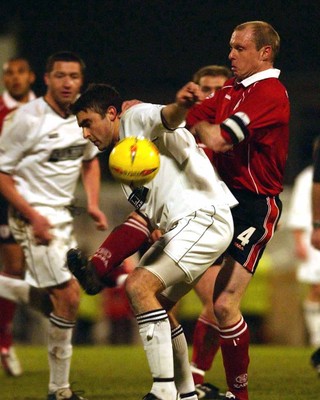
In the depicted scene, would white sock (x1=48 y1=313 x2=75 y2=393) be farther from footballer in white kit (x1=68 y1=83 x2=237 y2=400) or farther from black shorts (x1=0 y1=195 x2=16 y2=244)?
black shorts (x1=0 y1=195 x2=16 y2=244)

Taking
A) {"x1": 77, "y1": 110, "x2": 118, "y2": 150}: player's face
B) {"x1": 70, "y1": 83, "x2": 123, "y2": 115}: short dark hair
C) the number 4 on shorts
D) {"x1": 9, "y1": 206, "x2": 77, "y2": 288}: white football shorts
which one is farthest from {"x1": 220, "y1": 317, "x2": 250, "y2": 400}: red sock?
{"x1": 9, "y1": 206, "x2": 77, "y2": 288}: white football shorts

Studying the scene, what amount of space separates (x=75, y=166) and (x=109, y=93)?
198cm

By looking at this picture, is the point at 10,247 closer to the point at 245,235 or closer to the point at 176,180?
the point at 245,235

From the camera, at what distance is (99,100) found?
6.61m

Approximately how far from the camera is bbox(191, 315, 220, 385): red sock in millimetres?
8072

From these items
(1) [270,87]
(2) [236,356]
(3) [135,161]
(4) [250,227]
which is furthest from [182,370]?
(1) [270,87]

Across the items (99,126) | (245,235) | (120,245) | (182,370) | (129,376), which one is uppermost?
(99,126)

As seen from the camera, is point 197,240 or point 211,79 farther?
point 211,79

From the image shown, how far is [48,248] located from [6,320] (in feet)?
5.50

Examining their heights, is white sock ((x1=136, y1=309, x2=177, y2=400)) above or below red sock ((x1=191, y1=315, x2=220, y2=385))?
above

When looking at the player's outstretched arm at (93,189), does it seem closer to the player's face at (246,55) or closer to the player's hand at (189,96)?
the player's face at (246,55)

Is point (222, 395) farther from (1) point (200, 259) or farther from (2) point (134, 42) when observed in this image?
(2) point (134, 42)

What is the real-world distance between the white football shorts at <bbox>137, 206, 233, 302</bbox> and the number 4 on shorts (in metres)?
0.31

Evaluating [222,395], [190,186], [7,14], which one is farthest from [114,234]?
[7,14]
